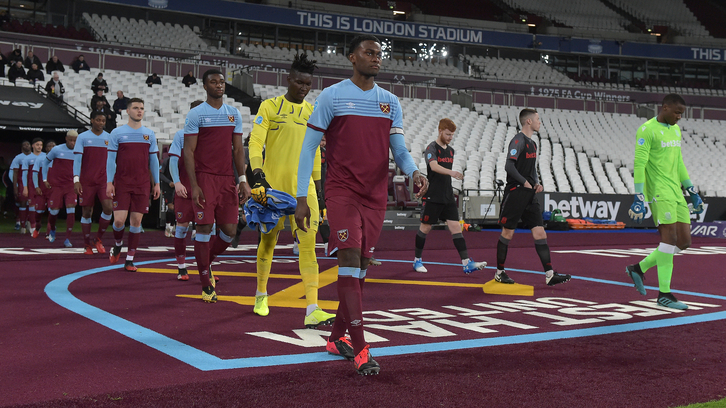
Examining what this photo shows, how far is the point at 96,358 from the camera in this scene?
3.49 meters

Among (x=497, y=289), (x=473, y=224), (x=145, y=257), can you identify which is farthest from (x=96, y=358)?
(x=473, y=224)

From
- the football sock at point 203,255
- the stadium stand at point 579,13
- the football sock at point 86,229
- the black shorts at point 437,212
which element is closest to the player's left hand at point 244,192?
the football sock at point 203,255

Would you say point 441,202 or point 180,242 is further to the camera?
point 441,202

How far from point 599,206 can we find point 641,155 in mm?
Answer: 15510

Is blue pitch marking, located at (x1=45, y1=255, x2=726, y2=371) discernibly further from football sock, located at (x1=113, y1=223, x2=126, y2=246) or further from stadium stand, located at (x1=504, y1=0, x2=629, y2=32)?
stadium stand, located at (x1=504, y1=0, x2=629, y2=32)

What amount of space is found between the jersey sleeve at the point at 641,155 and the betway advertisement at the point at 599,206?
13780 mm

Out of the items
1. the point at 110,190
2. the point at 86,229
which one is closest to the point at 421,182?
the point at 110,190

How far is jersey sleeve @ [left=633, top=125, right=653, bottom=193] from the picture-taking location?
19.7 ft

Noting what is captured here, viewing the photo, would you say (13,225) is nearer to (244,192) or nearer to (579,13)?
(244,192)

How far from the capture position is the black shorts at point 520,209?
290 inches

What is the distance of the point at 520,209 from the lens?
7359 millimetres

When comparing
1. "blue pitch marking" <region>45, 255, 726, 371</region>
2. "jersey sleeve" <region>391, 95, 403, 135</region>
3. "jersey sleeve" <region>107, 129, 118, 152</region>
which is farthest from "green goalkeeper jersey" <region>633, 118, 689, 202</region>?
"jersey sleeve" <region>107, 129, 118, 152</region>

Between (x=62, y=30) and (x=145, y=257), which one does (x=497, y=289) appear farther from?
(x=62, y=30)

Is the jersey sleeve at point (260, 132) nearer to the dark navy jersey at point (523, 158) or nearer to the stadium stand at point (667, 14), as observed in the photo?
the dark navy jersey at point (523, 158)
